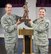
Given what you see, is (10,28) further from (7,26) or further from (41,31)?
(41,31)

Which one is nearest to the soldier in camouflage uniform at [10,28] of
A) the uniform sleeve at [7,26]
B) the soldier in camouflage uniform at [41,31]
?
the uniform sleeve at [7,26]

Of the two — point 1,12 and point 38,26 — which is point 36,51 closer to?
point 38,26

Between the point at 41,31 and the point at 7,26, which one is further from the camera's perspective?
the point at 7,26

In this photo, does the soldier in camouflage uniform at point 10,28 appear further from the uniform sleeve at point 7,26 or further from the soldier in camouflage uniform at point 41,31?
the soldier in camouflage uniform at point 41,31

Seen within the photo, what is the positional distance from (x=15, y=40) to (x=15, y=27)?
24 cm

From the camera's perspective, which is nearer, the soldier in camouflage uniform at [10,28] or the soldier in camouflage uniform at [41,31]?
the soldier in camouflage uniform at [41,31]

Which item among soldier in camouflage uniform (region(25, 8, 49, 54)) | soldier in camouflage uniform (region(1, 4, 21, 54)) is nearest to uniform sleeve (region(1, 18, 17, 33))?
soldier in camouflage uniform (region(1, 4, 21, 54))

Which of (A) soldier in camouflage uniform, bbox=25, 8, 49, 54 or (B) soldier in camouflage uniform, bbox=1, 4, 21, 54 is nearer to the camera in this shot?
(A) soldier in camouflage uniform, bbox=25, 8, 49, 54

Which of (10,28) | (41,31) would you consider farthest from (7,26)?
(41,31)

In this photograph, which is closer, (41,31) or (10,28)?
(41,31)

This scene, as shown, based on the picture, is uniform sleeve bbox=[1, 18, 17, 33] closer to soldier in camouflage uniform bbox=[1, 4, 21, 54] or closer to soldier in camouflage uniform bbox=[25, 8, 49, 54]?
soldier in camouflage uniform bbox=[1, 4, 21, 54]

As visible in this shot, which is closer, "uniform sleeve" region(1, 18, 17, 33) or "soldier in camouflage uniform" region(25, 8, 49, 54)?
"soldier in camouflage uniform" region(25, 8, 49, 54)

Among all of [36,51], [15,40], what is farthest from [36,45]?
[15,40]

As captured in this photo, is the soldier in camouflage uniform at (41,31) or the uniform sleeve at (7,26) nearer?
the soldier in camouflage uniform at (41,31)
